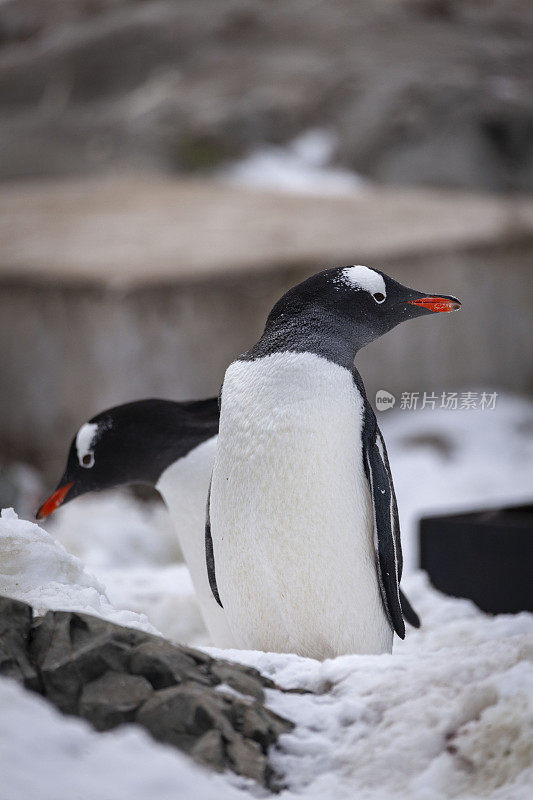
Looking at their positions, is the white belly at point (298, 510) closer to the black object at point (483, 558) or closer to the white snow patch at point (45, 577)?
the white snow patch at point (45, 577)

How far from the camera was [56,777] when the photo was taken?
0.58m

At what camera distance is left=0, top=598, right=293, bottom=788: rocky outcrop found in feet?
2.17

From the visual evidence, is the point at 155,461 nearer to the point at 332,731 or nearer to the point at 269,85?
the point at 332,731

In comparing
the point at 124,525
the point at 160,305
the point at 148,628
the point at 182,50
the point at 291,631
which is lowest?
the point at 124,525

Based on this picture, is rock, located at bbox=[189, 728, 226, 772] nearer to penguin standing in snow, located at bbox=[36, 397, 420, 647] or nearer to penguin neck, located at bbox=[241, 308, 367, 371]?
penguin neck, located at bbox=[241, 308, 367, 371]

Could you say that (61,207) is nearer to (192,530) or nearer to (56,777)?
(192,530)

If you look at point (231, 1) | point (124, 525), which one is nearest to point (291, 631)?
point (124, 525)

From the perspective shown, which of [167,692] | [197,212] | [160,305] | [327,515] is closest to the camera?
[167,692]

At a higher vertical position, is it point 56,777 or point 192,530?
point 56,777

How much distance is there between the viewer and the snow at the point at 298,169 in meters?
4.48

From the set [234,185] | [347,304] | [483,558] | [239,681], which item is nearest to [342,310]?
[347,304]

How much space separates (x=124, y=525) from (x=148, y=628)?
1738 millimetres

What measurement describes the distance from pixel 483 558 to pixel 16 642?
1.18m

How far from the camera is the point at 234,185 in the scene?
451 centimetres
